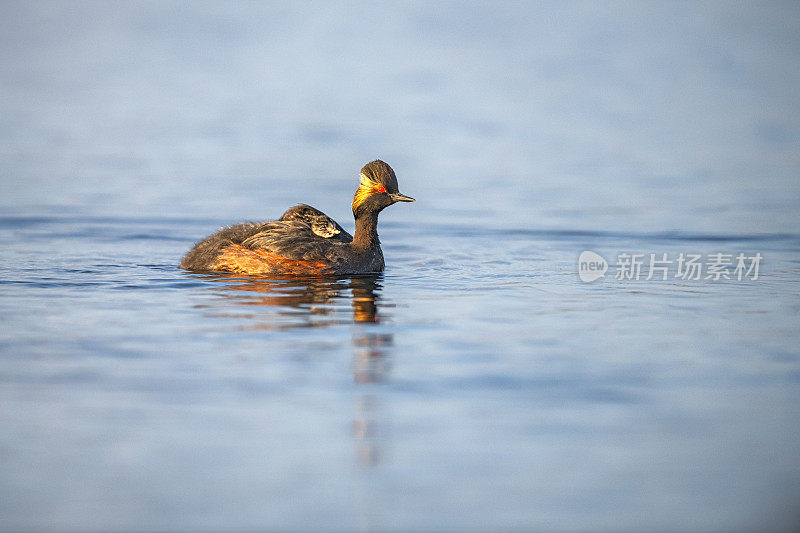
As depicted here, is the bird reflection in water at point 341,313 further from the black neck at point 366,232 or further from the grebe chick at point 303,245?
the black neck at point 366,232

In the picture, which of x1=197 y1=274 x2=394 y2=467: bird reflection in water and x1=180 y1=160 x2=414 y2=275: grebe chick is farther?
x1=180 y1=160 x2=414 y2=275: grebe chick

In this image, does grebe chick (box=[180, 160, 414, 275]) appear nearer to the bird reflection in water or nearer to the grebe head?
the grebe head

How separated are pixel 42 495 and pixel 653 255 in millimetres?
9772

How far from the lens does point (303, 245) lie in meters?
11.1

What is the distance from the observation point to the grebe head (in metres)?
11.6

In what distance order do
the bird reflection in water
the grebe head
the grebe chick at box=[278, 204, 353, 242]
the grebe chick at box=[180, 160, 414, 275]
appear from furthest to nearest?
the grebe chick at box=[278, 204, 353, 242], the grebe head, the grebe chick at box=[180, 160, 414, 275], the bird reflection in water

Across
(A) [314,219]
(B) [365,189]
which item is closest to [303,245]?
(A) [314,219]

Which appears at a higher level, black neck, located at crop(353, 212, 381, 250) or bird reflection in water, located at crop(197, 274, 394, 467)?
black neck, located at crop(353, 212, 381, 250)

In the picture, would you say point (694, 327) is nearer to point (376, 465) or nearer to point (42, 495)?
point (376, 465)

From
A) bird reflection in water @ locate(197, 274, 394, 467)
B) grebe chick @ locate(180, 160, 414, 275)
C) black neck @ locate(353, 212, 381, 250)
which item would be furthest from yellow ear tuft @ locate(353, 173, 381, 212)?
bird reflection in water @ locate(197, 274, 394, 467)

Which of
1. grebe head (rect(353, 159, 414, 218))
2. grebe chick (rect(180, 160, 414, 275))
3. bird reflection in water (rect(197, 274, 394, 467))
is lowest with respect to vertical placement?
bird reflection in water (rect(197, 274, 394, 467))

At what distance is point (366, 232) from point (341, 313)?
2.76 metres

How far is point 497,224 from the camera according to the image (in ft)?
51.1

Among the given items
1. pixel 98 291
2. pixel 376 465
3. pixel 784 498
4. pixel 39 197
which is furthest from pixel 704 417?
pixel 39 197
